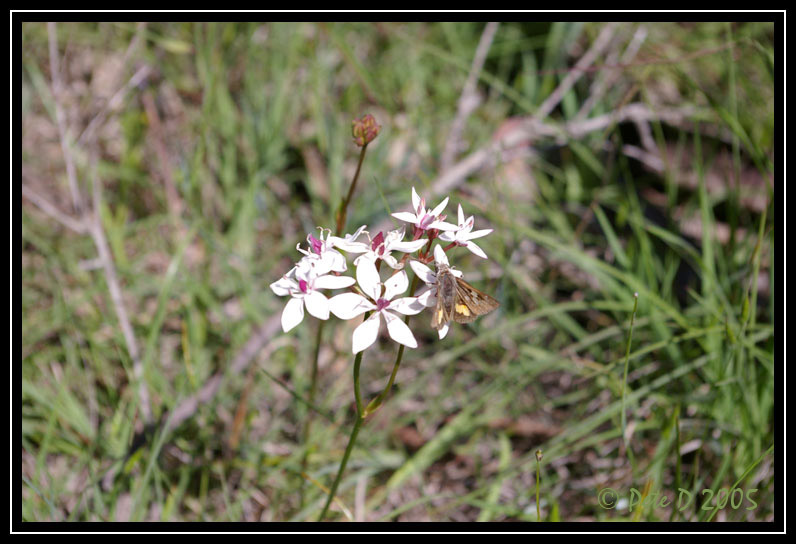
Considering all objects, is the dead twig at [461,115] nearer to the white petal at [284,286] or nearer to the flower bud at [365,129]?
the flower bud at [365,129]

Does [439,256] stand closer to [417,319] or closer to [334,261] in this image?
[334,261]

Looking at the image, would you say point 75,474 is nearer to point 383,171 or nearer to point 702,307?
point 383,171

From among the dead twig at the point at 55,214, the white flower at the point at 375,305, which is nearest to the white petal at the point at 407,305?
the white flower at the point at 375,305

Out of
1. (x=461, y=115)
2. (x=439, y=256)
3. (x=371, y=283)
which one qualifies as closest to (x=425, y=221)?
(x=439, y=256)

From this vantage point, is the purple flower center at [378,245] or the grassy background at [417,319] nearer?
the purple flower center at [378,245]

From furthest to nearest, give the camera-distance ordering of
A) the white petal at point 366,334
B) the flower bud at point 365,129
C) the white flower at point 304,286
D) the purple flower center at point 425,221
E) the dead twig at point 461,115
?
1. the dead twig at point 461,115
2. the flower bud at point 365,129
3. the purple flower center at point 425,221
4. the white flower at point 304,286
5. the white petal at point 366,334
